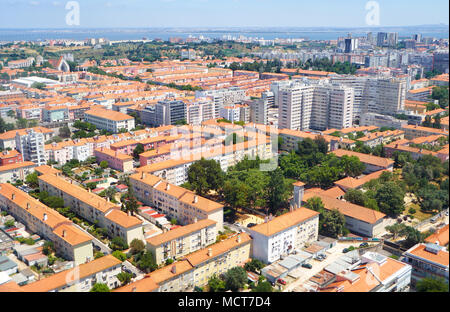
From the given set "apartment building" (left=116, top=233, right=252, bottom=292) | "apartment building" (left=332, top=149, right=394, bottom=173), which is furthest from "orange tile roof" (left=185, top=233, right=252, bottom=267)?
"apartment building" (left=332, top=149, right=394, bottom=173)

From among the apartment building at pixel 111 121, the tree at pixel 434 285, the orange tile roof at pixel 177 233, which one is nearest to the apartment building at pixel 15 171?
the apartment building at pixel 111 121

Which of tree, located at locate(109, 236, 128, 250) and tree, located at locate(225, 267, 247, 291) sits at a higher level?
tree, located at locate(225, 267, 247, 291)

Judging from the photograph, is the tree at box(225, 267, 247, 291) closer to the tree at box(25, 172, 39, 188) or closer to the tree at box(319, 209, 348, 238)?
the tree at box(319, 209, 348, 238)

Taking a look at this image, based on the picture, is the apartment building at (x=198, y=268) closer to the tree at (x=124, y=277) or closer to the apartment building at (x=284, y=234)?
the apartment building at (x=284, y=234)

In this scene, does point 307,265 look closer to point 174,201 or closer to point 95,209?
point 174,201

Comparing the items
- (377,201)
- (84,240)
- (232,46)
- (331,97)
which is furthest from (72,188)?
(232,46)

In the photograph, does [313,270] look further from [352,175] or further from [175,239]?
[352,175]
